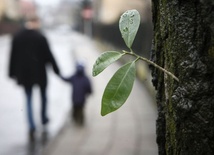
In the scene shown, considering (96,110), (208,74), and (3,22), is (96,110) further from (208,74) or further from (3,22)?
(3,22)

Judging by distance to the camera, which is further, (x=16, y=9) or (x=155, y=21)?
(x=16, y=9)

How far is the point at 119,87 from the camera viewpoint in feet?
4.11

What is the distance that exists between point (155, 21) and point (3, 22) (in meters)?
59.4

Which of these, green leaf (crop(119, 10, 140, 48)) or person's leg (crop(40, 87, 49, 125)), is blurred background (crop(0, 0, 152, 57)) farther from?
green leaf (crop(119, 10, 140, 48))

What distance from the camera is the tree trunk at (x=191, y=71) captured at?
1148 millimetres

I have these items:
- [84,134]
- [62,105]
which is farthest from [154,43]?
[62,105]

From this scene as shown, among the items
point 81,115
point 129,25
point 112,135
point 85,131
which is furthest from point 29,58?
point 129,25

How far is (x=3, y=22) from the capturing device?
5884 centimetres

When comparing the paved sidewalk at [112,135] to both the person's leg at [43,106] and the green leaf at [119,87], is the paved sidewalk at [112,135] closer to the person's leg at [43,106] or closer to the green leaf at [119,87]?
the person's leg at [43,106]

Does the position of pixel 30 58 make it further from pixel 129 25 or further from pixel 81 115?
pixel 129 25

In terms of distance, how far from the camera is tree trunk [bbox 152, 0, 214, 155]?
1.15 metres

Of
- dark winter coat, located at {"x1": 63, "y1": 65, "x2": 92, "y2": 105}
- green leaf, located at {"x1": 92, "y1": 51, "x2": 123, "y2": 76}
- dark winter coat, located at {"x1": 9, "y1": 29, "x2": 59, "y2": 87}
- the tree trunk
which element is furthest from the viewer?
dark winter coat, located at {"x1": 63, "y1": 65, "x2": 92, "y2": 105}

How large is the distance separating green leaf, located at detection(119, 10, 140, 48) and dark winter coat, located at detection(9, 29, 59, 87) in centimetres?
508

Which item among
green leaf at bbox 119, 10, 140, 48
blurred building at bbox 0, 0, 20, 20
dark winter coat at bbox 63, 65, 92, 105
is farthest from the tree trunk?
blurred building at bbox 0, 0, 20, 20
